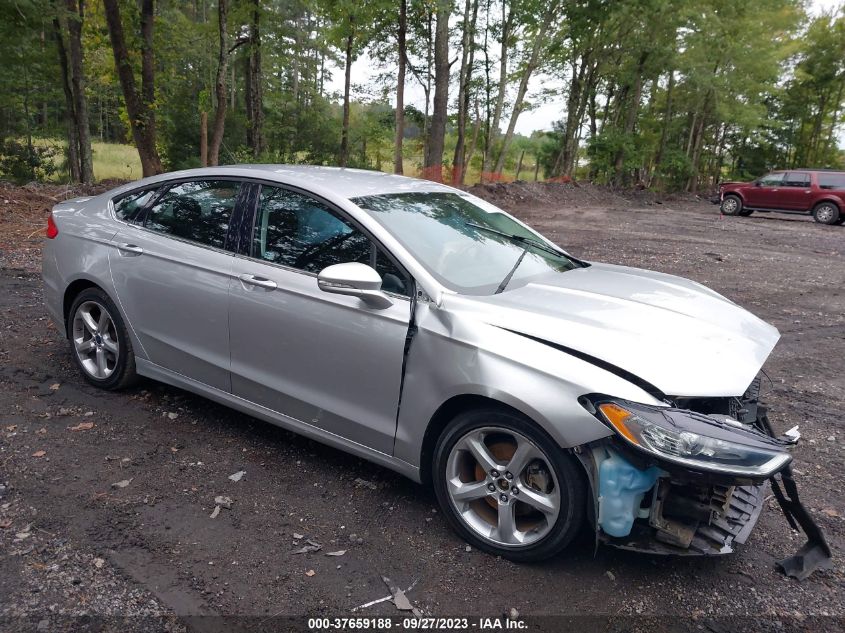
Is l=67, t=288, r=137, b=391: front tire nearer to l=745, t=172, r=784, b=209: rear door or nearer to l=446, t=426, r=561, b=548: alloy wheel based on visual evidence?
l=446, t=426, r=561, b=548: alloy wheel

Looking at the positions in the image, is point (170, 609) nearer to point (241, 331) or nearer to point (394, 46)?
point (241, 331)

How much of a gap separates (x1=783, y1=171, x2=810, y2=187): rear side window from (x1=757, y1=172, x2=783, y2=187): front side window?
206 millimetres

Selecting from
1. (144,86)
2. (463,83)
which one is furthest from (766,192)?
(144,86)

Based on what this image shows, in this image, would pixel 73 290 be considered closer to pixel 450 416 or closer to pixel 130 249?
pixel 130 249

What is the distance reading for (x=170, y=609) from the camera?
2.31 meters

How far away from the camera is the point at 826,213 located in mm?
20172

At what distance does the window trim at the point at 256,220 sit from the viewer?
2.92 meters

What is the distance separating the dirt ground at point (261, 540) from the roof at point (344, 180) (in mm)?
1588

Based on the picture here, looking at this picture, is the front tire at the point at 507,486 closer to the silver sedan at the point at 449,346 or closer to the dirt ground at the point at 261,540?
the silver sedan at the point at 449,346

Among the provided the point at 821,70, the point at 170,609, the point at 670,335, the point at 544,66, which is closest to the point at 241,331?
the point at 170,609

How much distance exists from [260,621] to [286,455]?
133 centimetres

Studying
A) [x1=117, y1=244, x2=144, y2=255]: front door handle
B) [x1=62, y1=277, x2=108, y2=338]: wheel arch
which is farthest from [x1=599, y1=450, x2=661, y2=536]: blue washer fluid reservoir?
[x1=62, y1=277, x2=108, y2=338]: wheel arch

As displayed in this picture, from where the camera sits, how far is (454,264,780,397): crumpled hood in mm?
2418

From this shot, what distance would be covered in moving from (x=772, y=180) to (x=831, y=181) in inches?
70.8
